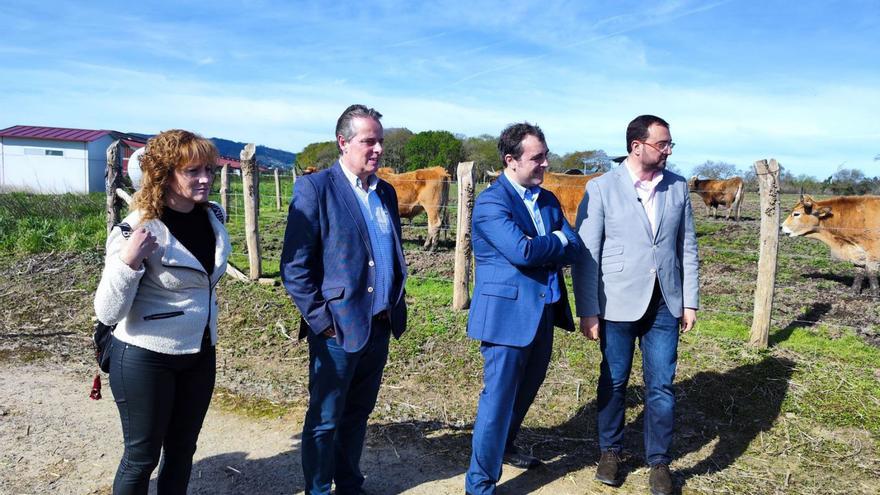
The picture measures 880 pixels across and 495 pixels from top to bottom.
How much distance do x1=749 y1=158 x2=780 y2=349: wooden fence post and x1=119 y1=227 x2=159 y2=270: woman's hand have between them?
4919 mm

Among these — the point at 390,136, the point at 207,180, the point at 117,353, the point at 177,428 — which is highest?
the point at 390,136

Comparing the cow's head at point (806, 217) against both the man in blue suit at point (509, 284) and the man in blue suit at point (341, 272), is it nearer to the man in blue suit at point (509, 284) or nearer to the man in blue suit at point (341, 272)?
the man in blue suit at point (509, 284)

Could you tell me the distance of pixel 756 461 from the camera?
3746 millimetres

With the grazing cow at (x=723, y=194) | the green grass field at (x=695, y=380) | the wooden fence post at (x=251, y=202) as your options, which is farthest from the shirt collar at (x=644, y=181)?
the grazing cow at (x=723, y=194)

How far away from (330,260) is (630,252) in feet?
5.08

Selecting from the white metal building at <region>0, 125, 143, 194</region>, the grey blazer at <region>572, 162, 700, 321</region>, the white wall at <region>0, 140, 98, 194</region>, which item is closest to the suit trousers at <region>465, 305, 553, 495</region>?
the grey blazer at <region>572, 162, 700, 321</region>

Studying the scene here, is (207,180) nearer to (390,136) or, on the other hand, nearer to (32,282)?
(32,282)

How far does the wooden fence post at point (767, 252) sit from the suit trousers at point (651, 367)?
2.57m

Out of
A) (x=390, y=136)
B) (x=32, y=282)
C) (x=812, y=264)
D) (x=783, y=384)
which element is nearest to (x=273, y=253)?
(x=32, y=282)

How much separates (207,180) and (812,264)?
31.9 feet

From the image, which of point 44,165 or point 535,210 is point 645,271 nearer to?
point 535,210

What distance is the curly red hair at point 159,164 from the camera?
2314 mm

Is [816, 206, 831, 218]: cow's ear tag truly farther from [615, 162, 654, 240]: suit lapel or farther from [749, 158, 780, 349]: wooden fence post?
[615, 162, 654, 240]: suit lapel

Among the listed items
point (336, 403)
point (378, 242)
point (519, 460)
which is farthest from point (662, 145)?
point (336, 403)
